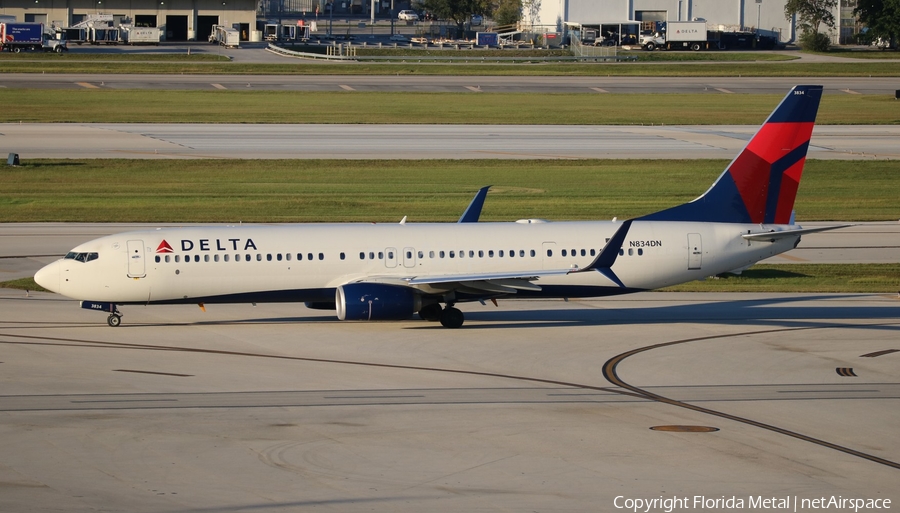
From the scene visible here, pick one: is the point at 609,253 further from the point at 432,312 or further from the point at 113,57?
the point at 113,57

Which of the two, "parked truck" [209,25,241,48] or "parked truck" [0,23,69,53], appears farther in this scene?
"parked truck" [209,25,241,48]

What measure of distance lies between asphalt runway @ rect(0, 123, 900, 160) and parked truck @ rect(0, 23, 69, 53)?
6308 centimetres

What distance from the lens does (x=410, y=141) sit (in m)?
83.0

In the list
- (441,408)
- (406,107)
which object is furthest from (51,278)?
(406,107)

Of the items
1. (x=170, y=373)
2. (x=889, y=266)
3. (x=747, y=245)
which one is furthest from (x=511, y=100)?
(x=170, y=373)

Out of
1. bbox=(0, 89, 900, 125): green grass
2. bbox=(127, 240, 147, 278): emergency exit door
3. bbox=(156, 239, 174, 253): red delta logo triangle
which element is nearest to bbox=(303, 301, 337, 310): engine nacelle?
bbox=(156, 239, 174, 253): red delta logo triangle

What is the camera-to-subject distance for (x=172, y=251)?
3544 centimetres

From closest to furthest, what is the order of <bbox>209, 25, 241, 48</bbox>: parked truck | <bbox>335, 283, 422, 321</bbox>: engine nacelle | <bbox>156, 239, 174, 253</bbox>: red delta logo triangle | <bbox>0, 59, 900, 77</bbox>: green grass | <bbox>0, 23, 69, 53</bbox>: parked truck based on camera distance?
<bbox>335, 283, 422, 321</bbox>: engine nacelle
<bbox>156, 239, 174, 253</bbox>: red delta logo triangle
<bbox>0, 59, 900, 77</bbox>: green grass
<bbox>0, 23, 69, 53</bbox>: parked truck
<bbox>209, 25, 241, 48</bbox>: parked truck

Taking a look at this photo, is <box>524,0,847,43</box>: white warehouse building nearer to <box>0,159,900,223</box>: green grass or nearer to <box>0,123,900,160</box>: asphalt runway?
<box>0,123,900,160</box>: asphalt runway

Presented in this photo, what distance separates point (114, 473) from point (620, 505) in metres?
9.69

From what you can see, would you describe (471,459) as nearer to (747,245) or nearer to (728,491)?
(728,491)

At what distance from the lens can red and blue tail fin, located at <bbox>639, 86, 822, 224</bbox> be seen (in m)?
39.2

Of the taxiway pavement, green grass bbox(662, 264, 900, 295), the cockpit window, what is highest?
the cockpit window

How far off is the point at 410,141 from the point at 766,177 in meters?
46.3
